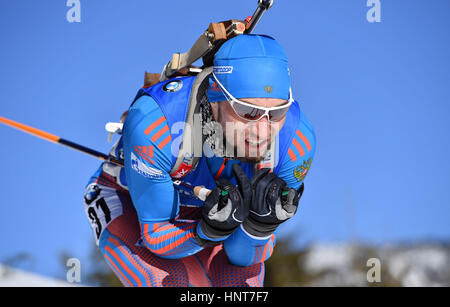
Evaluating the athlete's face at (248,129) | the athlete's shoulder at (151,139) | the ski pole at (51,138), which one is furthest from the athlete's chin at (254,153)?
the ski pole at (51,138)

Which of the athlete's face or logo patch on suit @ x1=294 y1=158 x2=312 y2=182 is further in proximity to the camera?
logo patch on suit @ x1=294 y1=158 x2=312 y2=182

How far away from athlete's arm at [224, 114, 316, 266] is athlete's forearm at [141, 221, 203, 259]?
0.87 ft

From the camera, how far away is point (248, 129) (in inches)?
143

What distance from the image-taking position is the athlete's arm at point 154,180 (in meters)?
3.90

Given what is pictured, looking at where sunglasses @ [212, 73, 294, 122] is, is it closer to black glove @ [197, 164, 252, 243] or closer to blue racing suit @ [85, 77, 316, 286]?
black glove @ [197, 164, 252, 243]

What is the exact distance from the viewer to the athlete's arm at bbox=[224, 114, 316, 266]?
405cm

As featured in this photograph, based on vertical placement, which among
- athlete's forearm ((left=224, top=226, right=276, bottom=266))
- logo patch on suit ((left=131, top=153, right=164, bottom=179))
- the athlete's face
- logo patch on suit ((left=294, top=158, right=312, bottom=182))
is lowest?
athlete's forearm ((left=224, top=226, right=276, bottom=266))

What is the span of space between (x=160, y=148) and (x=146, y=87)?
0.72m

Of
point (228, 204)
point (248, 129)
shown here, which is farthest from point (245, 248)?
point (248, 129)

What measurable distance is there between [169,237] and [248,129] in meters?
0.93

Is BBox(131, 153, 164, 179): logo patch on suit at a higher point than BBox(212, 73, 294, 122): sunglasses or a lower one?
lower

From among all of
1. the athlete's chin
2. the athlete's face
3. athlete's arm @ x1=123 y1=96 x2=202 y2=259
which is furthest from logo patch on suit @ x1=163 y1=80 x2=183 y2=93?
the athlete's chin
